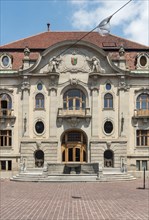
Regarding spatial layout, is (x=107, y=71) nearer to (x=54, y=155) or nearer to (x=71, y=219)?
(x=54, y=155)

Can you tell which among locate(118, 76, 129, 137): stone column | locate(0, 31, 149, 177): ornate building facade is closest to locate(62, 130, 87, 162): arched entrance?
locate(0, 31, 149, 177): ornate building facade

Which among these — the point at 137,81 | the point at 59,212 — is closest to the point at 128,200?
the point at 59,212

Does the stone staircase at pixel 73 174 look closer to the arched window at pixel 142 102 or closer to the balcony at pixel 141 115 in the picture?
the balcony at pixel 141 115

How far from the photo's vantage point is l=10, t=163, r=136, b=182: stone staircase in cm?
3450

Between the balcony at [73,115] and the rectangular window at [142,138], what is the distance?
5.90 metres

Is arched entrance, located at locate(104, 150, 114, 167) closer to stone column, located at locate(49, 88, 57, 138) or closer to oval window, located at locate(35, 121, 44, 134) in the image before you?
stone column, located at locate(49, 88, 57, 138)

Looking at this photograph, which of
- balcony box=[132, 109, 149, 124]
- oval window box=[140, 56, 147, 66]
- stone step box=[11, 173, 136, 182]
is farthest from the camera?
oval window box=[140, 56, 147, 66]

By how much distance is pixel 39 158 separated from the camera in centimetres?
4078

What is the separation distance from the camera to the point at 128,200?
67.4ft

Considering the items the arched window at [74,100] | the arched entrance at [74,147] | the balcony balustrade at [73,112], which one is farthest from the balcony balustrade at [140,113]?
the arched entrance at [74,147]

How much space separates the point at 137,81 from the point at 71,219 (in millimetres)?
29169

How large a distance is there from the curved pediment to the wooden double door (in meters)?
8.41

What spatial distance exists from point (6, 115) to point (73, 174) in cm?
1099

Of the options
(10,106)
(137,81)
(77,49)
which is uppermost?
(77,49)
